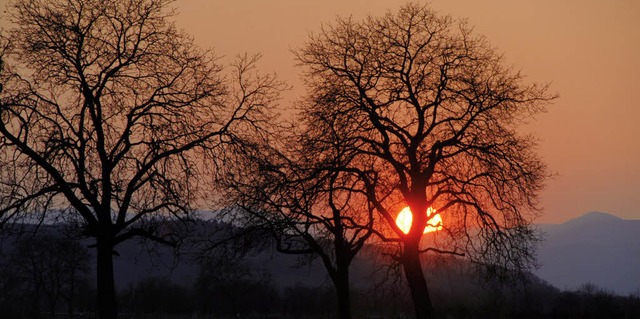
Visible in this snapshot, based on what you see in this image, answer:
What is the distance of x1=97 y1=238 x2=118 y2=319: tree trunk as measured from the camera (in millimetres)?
22438

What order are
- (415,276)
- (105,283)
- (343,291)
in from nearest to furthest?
1. (105,283)
2. (415,276)
3. (343,291)

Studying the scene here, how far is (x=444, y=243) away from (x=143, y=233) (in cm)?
942

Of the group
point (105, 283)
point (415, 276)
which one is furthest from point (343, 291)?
point (105, 283)

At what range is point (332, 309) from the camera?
6481cm

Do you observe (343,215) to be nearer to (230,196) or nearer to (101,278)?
(230,196)

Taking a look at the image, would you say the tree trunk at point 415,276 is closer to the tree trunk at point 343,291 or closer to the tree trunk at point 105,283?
the tree trunk at point 343,291

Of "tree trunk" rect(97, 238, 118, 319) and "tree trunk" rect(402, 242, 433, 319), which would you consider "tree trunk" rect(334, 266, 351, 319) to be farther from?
"tree trunk" rect(97, 238, 118, 319)

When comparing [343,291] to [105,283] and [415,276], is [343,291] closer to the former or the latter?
[415,276]

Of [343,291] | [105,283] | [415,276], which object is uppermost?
[105,283]

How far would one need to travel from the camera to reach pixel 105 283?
2256 centimetres

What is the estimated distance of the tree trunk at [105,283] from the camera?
22.4m

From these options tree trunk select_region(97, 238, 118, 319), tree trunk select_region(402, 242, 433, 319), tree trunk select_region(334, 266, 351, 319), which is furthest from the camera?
tree trunk select_region(334, 266, 351, 319)

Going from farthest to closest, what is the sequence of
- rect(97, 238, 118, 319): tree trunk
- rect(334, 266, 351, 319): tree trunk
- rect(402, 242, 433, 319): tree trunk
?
1. rect(334, 266, 351, 319): tree trunk
2. rect(402, 242, 433, 319): tree trunk
3. rect(97, 238, 118, 319): tree trunk

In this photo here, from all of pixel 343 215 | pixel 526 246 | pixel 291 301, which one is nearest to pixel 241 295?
pixel 291 301
